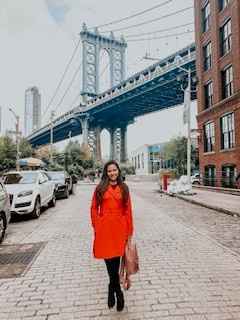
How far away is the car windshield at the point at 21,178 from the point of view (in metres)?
12.1

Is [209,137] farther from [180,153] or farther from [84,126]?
[84,126]

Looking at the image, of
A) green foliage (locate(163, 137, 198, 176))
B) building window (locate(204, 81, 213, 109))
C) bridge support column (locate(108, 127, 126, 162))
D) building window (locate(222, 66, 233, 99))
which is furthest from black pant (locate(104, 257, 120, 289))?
bridge support column (locate(108, 127, 126, 162))

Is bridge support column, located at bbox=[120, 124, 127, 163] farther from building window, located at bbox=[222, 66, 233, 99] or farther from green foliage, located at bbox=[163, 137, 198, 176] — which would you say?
building window, located at bbox=[222, 66, 233, 99]

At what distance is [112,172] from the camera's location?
3.82 m

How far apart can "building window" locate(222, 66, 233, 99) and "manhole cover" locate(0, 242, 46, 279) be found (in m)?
21.3

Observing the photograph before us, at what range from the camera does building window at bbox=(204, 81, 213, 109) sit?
91.4 feet

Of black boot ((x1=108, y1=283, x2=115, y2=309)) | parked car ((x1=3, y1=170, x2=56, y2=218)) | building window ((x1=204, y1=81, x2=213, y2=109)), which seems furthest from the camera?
building window ((x1=204, y1=81, x2=213, y2=109))

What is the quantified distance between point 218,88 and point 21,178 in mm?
18674

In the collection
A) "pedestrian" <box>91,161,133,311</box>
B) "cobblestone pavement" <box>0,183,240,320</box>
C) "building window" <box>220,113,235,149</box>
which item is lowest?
"cobblestone pavement" <box>0,183,240,320</box>

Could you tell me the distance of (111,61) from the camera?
110 m

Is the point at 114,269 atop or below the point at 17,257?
atop

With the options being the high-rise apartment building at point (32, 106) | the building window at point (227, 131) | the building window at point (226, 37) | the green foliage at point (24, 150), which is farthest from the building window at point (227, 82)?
the high-rise apartment building at point (32, 106)

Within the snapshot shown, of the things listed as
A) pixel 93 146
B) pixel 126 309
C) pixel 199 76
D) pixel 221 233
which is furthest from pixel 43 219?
pixel 93 146

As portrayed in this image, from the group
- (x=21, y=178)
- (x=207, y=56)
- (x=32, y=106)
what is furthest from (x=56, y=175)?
(x=32, y=106)
